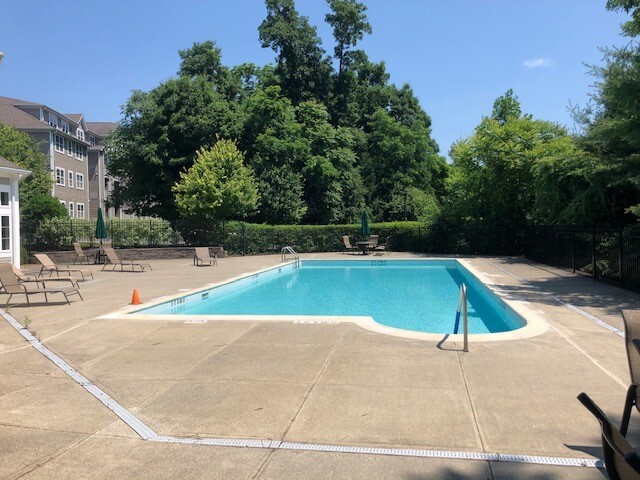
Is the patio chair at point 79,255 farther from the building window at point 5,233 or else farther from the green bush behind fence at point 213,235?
the building window at point 5,233

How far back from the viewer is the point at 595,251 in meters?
15.2

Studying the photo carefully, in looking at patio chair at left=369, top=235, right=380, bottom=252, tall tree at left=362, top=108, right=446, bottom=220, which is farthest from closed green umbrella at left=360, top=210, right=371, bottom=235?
tall tree at left=362, top=108, right=446, bottom=220

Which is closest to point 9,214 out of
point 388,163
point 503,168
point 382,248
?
point 382,248

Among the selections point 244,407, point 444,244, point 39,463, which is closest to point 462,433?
point 244,407

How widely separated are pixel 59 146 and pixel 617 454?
5030 cm

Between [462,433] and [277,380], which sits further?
[277,380]

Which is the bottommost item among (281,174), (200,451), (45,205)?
(200,451)

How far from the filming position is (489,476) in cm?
329

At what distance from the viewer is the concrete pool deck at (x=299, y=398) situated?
3.54m

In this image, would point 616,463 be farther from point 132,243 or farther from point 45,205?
point 45,205

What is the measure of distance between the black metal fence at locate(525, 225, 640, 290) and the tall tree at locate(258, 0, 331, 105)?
25201 millimetres

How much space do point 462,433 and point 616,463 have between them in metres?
2.11

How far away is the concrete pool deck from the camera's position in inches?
139

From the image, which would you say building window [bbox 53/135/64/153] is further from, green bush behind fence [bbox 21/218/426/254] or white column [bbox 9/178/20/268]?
white column [bbox 9/178/20/268]
